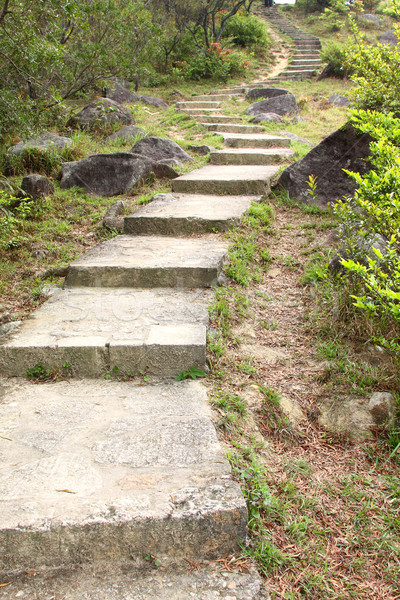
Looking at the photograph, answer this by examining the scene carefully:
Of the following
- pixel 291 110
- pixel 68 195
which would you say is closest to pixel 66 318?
pixel 68 195

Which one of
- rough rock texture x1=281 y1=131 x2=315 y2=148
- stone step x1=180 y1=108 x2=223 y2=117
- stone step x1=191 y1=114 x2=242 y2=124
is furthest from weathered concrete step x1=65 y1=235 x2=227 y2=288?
stone step x1=180 y1=108 x2=223 y2=117

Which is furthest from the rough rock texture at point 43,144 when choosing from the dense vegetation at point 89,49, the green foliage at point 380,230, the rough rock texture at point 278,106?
the green foliage at point 380,230

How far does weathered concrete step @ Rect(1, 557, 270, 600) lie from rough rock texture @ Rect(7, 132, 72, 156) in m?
6.02

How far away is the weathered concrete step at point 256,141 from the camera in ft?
25.0

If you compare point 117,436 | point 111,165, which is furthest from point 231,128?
point 117,436

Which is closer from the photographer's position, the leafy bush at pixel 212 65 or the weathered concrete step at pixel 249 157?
the weathered concrete step at pixel 249 157

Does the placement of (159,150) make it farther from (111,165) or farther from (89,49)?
(89,49)

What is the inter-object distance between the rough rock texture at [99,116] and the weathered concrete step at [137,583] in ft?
26.3

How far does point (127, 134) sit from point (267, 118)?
315 cm

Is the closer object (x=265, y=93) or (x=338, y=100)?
(x=338, y=100)

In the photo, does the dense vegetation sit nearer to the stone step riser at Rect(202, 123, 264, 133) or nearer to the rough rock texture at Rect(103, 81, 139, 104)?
the rough rock texture at Rect(103, 81, 139, 104)

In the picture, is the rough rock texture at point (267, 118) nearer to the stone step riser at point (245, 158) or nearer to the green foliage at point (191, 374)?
the stone step riser at point (245, 158)

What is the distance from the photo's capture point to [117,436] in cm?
209

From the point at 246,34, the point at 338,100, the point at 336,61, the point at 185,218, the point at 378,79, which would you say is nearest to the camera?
the point at 185,218
